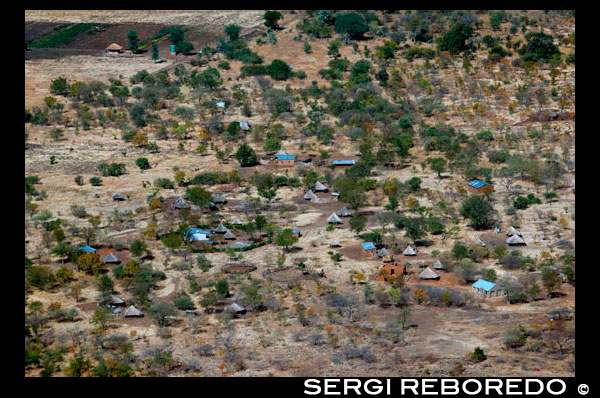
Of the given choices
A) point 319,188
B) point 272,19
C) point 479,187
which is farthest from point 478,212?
point 272,19

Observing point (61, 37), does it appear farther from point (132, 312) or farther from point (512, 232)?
point (512, 232)

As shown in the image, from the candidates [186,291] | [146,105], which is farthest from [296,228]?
[146,105]

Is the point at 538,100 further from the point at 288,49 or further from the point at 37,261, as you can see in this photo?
the point at 37,261

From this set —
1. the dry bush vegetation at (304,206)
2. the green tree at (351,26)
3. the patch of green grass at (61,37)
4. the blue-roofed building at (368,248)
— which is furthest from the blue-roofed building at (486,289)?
the patch of green grass at (61,37)

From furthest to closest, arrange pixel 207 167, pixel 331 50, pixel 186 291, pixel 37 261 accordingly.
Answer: pixel 331 50 < pixel 207 167 < pixel 37 261 < pixel 186 291

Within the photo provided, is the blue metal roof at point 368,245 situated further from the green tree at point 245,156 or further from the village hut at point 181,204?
the green tree at point 245,156
